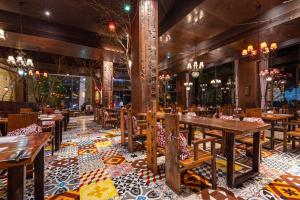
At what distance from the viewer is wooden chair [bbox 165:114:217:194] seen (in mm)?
1918

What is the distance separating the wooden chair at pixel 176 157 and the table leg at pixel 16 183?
1501 mm

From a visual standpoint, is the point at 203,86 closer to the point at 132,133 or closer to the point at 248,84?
the point at 248,84

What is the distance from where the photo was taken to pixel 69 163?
120 inches

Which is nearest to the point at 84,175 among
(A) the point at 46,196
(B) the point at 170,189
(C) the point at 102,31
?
(A) the point at 46,196

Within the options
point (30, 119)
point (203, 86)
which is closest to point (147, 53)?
point (30, 119)

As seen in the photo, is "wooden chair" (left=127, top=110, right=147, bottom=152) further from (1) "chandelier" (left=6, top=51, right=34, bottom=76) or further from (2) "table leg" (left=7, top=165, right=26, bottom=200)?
(1) "chandelier" (left=6, top=51, right=34, bottom=76)

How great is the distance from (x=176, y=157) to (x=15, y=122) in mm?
2672

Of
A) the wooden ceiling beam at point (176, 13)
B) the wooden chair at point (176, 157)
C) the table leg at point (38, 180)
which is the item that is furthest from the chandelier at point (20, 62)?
the wooden chair at point (176, 157)

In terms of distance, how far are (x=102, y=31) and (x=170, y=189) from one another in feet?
23.6

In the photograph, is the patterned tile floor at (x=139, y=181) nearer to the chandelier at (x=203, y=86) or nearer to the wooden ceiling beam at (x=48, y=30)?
the wooden ceiling beam at (x=48, y=30)

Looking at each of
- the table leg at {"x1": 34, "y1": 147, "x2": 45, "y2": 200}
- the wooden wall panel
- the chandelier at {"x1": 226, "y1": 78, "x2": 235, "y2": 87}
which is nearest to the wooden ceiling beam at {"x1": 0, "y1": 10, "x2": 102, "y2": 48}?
the table leg at {"x1": 34, "y1": 147, "x2": 45, "y2": 200}

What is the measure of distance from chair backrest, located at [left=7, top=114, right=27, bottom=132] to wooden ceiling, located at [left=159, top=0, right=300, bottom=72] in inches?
203

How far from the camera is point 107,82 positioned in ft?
32.4

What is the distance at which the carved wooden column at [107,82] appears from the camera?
32.0 ft
